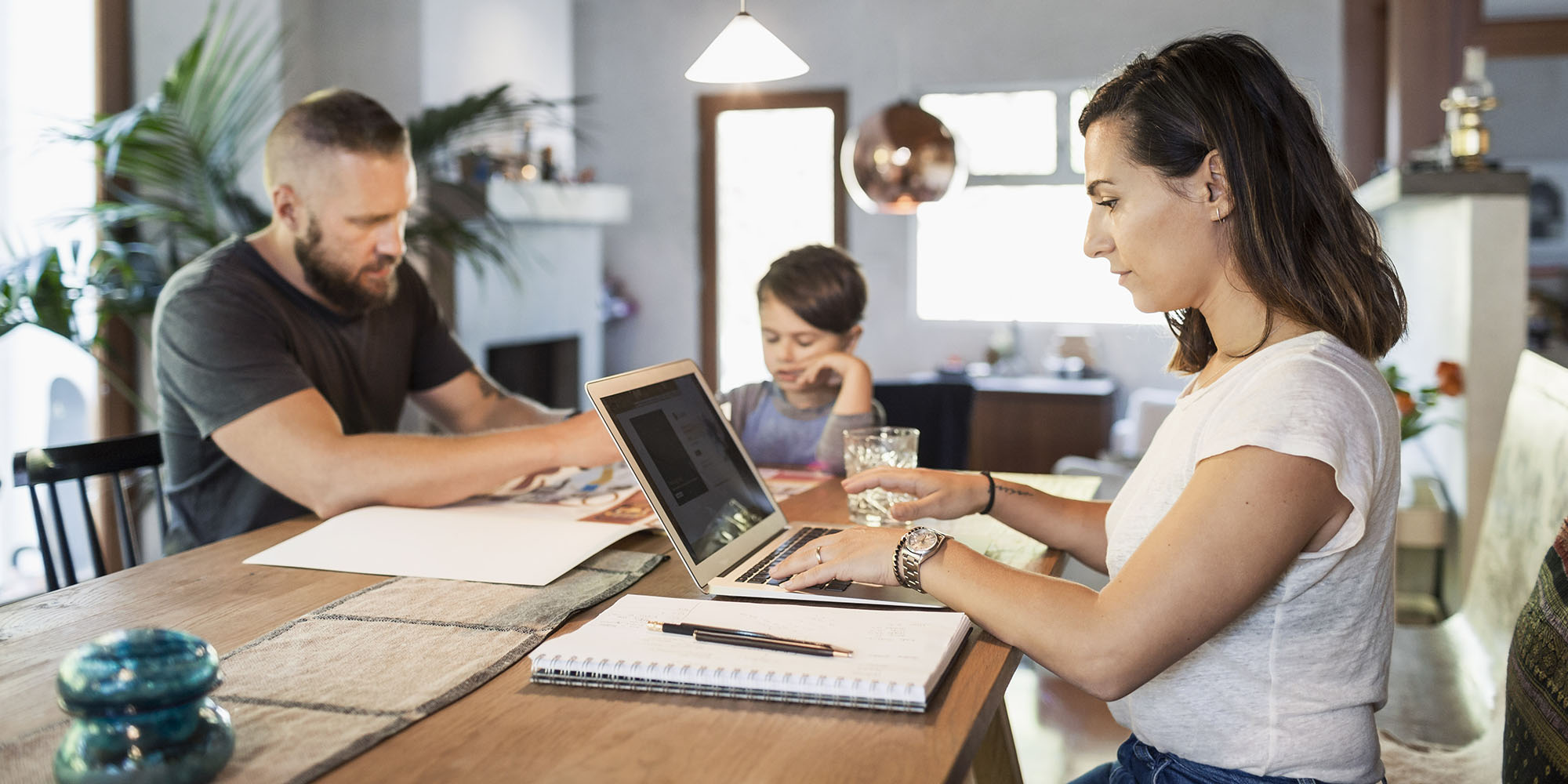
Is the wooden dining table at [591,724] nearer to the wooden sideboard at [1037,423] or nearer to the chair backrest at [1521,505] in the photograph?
the chair backrest at [1521,505]

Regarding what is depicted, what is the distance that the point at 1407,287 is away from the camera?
12.9 feet

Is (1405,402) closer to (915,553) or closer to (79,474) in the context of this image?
(915,553)

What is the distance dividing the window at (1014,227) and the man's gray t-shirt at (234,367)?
14.8ft

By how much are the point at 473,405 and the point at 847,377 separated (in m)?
0.77

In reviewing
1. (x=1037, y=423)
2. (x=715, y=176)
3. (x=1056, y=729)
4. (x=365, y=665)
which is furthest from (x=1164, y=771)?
(x=715, y=176)

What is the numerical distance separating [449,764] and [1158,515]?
2.16 ft

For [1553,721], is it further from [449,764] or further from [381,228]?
[381,228]

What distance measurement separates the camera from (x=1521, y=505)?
80.0 inches

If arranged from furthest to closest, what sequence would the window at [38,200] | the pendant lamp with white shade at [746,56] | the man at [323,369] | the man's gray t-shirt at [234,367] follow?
the window at [38,200], the pendant lamp with white shade at [746,56], the man's gray t-shirt at [234,367], the man at [323,369]

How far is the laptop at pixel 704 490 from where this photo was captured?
1183mm

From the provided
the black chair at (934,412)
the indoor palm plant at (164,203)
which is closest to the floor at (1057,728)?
the black chair at (934,412)

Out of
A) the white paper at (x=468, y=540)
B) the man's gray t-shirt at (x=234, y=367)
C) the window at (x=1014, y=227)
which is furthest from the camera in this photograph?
the window at (x=1014, y=227)

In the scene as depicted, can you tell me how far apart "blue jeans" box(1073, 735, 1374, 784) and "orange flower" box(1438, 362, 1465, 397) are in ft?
7.38

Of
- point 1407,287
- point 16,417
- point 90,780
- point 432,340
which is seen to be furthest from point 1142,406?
point 90,780
